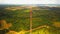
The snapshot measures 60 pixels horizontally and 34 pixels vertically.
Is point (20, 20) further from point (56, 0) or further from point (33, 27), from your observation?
point (56, 0)

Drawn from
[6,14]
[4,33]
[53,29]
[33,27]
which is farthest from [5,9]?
[53,29]

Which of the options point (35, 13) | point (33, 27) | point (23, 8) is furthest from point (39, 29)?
point (23, 8)

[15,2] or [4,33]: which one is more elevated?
[15,2]

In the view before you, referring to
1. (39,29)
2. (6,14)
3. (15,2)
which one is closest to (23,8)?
(15,2)

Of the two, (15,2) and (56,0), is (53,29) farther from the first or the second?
(15,2)

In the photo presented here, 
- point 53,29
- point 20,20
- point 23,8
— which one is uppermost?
point 23,8

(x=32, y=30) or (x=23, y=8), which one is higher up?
(x=23, y=8)
